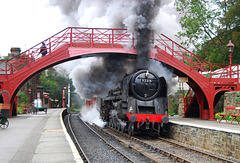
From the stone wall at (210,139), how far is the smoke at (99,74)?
15.3 ft

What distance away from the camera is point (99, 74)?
1914cm

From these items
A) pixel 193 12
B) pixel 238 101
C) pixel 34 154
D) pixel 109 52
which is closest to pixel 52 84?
pixel 193 12

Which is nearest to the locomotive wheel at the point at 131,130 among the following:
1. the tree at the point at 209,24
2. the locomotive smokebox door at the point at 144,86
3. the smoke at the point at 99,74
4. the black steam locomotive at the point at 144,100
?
the black steam locomotive at the point at 144,100

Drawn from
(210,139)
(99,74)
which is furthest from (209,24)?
(210,139)

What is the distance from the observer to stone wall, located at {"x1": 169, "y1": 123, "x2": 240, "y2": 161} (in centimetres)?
823

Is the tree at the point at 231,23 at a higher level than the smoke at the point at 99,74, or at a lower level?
higher

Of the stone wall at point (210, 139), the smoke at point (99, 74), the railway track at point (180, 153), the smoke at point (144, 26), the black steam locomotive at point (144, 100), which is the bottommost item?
the railway track at point (180, 153)

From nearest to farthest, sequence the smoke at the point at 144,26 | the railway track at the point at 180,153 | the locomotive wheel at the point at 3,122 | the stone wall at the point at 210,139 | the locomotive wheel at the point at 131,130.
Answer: the railway track at the point at 180,153, the stone wall at the point at 210,139, the locomotive wheel at the point at 131,130, the locomotive wheel at the point at 3,122, the smoke at the point at 144,26

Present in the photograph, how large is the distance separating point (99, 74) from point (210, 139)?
10863 mm

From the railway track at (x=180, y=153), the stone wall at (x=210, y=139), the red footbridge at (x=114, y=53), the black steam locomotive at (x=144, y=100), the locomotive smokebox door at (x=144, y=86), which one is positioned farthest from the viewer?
the red footbridge at (x=114, y=53)

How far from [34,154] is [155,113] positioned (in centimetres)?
588

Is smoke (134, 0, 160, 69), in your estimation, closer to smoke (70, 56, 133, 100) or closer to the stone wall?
smoke (70, 56, 133, 100)

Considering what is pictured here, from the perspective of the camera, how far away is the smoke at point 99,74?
16875 millimetres

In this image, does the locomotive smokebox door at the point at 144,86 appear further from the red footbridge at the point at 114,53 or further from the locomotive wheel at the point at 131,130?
the red footbridge at the point at 114,53
